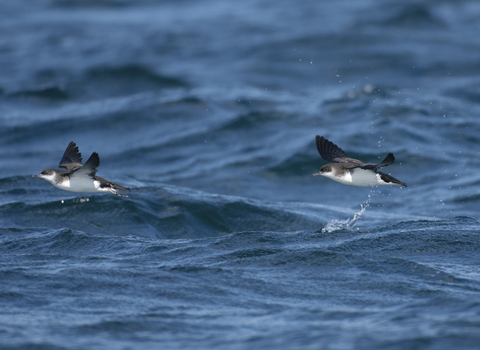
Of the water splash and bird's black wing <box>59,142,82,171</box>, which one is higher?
bird's black wing <box>59,142,82,171</box>

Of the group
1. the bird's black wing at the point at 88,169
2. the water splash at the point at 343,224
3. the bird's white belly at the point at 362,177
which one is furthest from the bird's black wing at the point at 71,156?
the bird's white belly at the point at 362,177

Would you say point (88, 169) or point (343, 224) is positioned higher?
point (88, 169)

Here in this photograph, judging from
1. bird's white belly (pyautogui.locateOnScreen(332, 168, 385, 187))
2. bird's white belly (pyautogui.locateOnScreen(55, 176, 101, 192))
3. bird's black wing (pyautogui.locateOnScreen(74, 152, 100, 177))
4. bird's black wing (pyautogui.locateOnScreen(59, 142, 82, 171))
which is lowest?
bird's white belly (pyautogui.locateOnScreen(332, 168, 385, 187))

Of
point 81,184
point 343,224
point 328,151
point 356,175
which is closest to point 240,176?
point 343,224

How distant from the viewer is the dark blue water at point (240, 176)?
247 inches

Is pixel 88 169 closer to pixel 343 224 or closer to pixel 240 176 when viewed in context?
pixel 343 224

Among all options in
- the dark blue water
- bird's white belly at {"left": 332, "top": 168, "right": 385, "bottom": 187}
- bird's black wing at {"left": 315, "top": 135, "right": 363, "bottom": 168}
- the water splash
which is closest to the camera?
the dark blue water

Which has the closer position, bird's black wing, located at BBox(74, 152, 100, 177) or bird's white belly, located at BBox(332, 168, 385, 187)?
bird's black wing, located at BBox(74, 152, 100, 177)

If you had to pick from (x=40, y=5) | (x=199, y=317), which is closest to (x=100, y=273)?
(x=199, y=317)

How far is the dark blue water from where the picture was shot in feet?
20.6

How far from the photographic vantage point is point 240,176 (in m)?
15.5

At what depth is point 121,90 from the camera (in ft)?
73.3

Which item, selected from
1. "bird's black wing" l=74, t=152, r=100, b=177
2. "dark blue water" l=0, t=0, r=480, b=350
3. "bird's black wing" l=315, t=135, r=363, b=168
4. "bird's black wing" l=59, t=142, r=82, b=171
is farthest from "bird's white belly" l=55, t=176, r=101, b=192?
"bird's black wing" l=315, t=135, r=363, b=168

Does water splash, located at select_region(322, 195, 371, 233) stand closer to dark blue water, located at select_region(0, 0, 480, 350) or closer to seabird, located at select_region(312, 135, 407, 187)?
dark blue water, located at select_region(0, 0, 480, 350)
